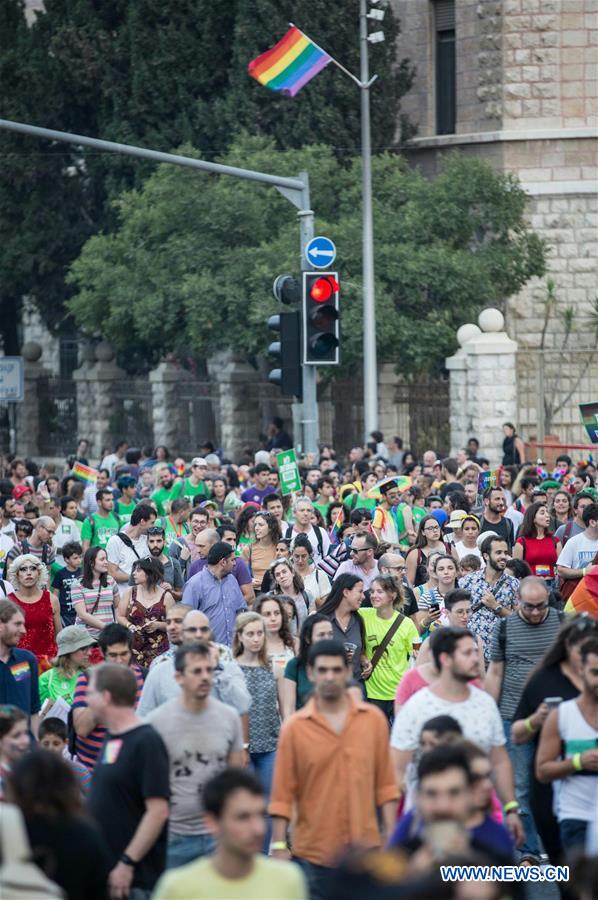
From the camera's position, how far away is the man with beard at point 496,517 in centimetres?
1756

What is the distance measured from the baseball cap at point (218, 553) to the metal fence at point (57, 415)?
117 ft

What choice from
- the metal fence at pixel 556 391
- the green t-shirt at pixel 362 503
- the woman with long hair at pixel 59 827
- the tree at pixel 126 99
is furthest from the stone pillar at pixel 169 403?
the woman with long hair at pixel 59 827

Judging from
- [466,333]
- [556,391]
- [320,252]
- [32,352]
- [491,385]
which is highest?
[320,252]

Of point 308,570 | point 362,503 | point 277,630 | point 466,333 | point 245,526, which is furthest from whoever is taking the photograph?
point 466,333

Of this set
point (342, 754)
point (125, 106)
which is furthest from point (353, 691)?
point (125, 106)

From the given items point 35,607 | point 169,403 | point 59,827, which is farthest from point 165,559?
point 169,403

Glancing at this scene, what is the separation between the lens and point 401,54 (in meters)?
42.2

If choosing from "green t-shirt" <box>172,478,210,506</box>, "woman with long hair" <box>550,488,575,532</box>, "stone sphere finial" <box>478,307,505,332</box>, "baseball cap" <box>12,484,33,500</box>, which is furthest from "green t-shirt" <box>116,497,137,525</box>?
"stone sphere finial" <box>478,307,505,332</box>

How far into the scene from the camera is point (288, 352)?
20703 mm

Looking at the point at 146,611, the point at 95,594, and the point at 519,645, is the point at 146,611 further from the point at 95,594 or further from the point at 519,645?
the point at 519,645

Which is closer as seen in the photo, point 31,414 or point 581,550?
point 581,550

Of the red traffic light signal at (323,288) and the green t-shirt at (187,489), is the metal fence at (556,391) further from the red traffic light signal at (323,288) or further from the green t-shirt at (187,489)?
the red traffic light signal at (323,288)

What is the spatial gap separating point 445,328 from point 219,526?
17.5 m

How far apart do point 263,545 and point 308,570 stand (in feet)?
3.79
